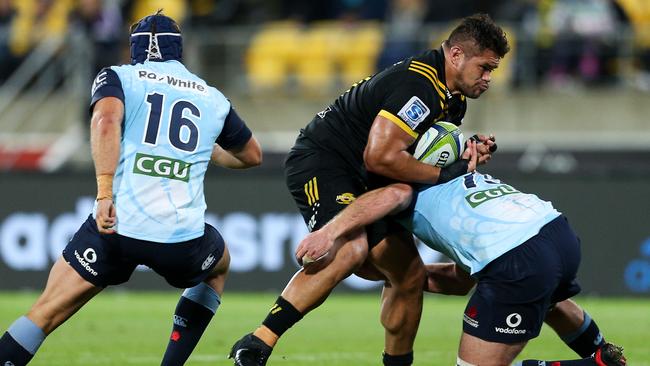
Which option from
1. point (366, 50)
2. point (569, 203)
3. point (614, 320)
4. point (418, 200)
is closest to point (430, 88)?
point (418, 200)

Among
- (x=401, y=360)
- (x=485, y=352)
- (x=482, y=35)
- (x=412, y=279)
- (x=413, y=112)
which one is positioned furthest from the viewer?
(x=401, y=360)

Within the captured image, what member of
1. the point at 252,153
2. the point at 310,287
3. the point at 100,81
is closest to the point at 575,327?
the point at 310,287

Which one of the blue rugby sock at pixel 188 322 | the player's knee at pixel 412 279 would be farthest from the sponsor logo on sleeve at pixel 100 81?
the player's knee at pixel 412 279

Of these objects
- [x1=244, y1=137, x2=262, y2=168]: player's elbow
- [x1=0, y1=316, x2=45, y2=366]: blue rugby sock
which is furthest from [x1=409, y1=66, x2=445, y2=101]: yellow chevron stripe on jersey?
[x1=0, y1=316, x2=45, y2=366]: blue rugby sock

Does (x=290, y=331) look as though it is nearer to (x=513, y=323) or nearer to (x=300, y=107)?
(x=513, y=323)

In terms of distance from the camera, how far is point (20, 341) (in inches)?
265

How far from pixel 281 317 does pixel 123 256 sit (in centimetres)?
98

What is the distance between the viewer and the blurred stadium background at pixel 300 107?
14344 mm

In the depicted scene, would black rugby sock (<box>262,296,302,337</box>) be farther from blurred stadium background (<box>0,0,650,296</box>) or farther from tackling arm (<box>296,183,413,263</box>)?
blurred stadium background (<box>0,0,650,296</box>)

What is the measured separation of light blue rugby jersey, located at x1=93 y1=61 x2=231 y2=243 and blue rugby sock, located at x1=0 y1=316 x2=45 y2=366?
70 cm

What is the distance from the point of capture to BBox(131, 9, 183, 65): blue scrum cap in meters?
7.14

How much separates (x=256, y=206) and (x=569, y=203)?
3643mm

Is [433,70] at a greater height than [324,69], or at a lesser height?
greater

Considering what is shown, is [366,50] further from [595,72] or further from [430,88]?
[430,88]
